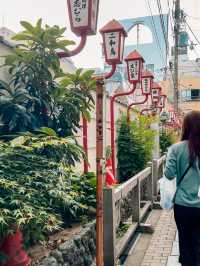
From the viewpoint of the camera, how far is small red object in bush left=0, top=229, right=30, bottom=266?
296 cm

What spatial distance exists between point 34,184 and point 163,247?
3.38m

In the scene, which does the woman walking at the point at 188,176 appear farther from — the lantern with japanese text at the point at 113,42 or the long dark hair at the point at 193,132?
the lantern with japanese text at the point at 113,42

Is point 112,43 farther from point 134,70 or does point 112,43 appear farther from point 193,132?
point 193,132

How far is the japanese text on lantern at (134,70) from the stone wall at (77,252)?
522 cm

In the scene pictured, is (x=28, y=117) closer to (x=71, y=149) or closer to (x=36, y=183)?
(x=71, y=149)

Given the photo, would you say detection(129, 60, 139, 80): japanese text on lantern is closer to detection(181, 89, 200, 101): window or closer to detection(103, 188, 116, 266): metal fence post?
detection(103, 188, 116, 266): metal fence post

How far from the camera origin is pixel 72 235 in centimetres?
437

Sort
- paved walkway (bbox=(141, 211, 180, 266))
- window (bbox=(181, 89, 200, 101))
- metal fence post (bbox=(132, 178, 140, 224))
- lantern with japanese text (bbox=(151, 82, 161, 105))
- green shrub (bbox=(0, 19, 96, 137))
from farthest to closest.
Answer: window (bbox=(181, 89, 200, 101)) < lantern with japanese text (bbox=(151, 82, 161, 105)) < metal fence post (bbox=(132, 178, 140, 224)) < paved walkway (bbox=(141, 211, 180, 266)) < green shrub (bbox=(0, 19, 96, 137))

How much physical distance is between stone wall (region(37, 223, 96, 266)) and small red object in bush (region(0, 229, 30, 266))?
0.28 metres

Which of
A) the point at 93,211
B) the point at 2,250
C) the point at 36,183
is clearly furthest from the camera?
the point at 93,211

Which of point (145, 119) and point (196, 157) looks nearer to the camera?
point (196, 157)

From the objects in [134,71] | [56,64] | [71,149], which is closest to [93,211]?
[71,149]

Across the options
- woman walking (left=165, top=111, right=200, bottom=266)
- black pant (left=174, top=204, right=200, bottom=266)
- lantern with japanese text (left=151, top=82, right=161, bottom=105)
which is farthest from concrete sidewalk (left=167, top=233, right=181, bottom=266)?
lantern with japanese text (left=151, top=82, right=161, bottom=105)

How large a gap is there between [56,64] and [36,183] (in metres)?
2.07
